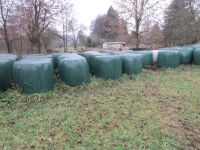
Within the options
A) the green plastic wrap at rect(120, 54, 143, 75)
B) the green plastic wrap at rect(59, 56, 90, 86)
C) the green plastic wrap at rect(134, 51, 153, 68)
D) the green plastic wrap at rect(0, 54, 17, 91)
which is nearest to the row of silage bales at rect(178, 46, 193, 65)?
the green plastic wrap at rect(134, 51, 153, 68)

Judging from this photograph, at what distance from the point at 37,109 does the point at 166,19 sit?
21377 mm

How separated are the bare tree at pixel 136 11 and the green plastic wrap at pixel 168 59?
7.64 metres

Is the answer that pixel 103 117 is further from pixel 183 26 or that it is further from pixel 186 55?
pixel 183 26

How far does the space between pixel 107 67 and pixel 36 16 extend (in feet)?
27.6

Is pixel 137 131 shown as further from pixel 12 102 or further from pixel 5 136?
pixel 12 102

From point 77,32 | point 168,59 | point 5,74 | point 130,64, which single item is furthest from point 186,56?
point 77,32

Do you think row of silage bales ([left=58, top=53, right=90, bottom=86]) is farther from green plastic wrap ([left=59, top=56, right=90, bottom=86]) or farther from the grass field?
the grass field

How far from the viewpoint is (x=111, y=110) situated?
4512 millimetres

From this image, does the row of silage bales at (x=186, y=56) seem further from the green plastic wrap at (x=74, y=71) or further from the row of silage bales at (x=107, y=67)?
the green plastic wrap at (x=74, y=71)

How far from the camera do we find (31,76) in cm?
512

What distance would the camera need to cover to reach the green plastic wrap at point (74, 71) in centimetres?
581

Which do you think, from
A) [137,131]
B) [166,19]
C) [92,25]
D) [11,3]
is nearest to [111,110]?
[137,131]

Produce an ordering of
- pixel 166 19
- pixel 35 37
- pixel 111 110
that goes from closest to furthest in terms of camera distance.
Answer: pixel 111 110
pixel 35 37
pixel 166 19

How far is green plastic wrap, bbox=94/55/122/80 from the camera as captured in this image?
259 inches
